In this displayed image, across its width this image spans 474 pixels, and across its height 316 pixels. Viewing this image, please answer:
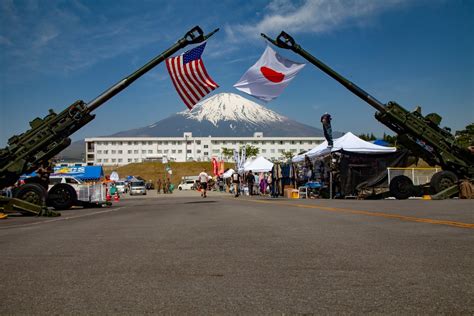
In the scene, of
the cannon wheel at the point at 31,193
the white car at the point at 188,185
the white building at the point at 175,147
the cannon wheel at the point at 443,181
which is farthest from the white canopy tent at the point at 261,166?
the white building at the point at 175,147

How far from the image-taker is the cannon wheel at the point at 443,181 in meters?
18.6

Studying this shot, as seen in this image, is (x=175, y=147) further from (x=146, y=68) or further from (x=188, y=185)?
(x=146, y=68)

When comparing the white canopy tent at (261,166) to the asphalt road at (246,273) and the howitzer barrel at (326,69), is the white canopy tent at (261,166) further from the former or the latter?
the asphalt road at (246,273)

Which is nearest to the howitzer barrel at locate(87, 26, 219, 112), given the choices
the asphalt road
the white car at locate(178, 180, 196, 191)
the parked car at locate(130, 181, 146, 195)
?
the asphalt road

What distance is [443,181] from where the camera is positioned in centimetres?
1884

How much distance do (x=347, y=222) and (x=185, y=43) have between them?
43.0 ft

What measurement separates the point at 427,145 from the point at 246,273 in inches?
665

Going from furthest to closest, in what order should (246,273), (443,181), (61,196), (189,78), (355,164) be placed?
(355,164) < (189,78) < (443,181) < (61,196) < (246,273)

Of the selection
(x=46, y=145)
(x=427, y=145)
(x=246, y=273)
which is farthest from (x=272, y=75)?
(x=246, y=273)

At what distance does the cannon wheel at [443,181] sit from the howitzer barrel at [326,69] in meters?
3.59

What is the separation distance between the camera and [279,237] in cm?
705

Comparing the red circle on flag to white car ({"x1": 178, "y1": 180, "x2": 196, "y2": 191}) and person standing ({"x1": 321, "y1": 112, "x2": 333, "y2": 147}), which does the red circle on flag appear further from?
white car ({"x1": 178, "y1": 180, "x2": 196, "y2": 191})

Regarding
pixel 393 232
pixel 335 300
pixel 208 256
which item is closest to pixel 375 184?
pixel 393 232

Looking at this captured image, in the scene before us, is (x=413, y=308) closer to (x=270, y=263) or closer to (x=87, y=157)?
(x=270, y=263)
